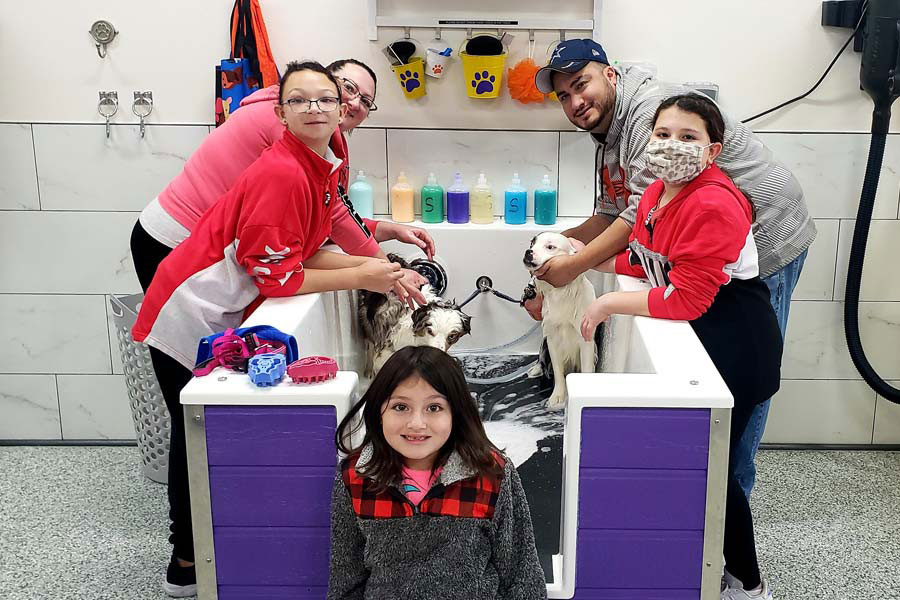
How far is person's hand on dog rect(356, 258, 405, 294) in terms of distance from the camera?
2111 millimetres

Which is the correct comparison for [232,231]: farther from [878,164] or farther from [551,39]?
[878,164]

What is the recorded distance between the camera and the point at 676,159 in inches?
76.1

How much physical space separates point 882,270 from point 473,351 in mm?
1383

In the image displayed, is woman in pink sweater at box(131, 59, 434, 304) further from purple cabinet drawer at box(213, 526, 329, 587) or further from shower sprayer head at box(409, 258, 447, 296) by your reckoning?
purple cabinet drawer at box(213, 526, 329, 587)

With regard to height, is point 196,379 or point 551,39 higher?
point 551,39

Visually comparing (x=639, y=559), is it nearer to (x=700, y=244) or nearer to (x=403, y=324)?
(x=700, y=244)

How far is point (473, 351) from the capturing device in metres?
3.12

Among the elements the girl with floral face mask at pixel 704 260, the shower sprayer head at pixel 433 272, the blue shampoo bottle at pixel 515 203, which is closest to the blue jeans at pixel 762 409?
the girl with floral face mask at pixel 704 260

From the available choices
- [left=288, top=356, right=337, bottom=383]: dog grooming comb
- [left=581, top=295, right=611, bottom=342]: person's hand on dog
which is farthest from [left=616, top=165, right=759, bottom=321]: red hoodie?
[left=288, top=356, right=337, bottom=383]: dog grooming comb

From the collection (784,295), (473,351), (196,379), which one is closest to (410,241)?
(473,351)

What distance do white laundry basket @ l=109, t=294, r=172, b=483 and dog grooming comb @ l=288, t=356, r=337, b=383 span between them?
1372 mm

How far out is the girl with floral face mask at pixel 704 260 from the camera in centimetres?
188

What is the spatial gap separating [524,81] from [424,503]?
5.79 feet

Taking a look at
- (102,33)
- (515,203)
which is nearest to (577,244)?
(515,203)
